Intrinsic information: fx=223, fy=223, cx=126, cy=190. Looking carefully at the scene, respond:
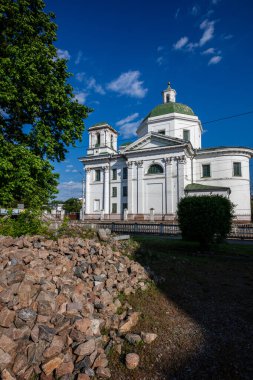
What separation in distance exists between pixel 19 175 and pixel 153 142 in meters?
30.2

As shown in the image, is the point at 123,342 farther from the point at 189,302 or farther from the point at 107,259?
the point at 107,259

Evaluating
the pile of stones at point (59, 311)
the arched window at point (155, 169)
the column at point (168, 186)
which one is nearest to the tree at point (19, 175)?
the pile of stones at point (59, 311)

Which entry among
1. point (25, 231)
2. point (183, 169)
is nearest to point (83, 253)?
point (25, 231)

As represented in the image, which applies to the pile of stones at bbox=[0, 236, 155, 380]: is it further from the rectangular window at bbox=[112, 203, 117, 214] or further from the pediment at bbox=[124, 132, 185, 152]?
the rectangular window at bbox=[112, 203, 117, 214]

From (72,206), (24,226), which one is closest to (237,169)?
(24,226)

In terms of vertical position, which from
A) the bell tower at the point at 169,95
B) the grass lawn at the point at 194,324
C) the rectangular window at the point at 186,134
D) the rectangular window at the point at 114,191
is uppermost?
the bell tower at the point at 169,95

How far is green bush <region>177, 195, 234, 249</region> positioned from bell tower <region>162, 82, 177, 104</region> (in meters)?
40.1

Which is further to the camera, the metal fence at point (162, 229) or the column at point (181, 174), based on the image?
the column at point (181, 174)

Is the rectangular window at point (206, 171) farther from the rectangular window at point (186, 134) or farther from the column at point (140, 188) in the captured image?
the column at point (140, 188)

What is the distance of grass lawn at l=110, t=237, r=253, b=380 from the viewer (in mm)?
3479

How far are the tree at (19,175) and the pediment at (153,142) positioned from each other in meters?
27.6

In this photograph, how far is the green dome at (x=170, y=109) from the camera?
4245cm

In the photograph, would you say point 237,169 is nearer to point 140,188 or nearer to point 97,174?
point 140,188

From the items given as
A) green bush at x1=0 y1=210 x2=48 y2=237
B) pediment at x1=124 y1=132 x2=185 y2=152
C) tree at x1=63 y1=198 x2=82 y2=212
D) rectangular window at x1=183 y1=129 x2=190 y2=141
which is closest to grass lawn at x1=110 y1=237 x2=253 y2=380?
green bush at x1=0 y1=210 x2=48 y2=237
